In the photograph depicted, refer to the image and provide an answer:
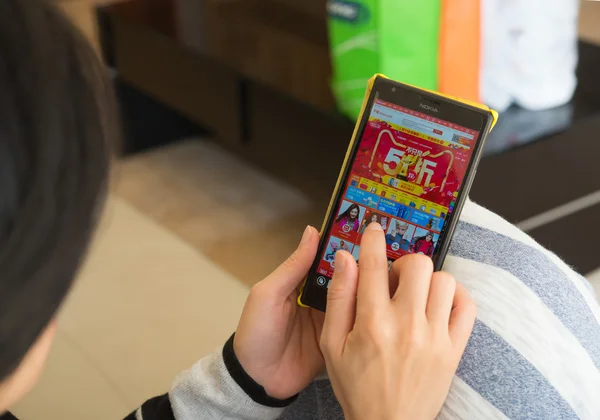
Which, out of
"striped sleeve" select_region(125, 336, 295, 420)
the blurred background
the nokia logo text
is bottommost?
the blurred background

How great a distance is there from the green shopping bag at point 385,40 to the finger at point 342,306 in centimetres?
72

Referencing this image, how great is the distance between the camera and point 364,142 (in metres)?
0.63

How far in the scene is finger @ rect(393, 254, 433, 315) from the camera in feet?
1.58

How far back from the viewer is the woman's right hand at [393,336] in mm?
474

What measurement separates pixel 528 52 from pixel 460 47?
171 mm

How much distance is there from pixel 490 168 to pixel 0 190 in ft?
3.23

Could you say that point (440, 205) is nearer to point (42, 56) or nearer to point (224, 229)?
point (42, 56)

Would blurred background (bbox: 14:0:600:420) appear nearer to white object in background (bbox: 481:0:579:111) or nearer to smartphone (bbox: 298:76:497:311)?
white object in background (bbox: 481:0:579:111)

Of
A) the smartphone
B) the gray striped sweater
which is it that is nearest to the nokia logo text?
the smartphone

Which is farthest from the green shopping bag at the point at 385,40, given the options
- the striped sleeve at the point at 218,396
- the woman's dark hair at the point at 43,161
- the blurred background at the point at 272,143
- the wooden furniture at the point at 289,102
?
the woman's dark hair at the point at 43,161

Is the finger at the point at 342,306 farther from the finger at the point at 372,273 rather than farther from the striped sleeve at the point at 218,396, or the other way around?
the striped sleeve at the point at 218,396

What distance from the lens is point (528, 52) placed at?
4.10 feet

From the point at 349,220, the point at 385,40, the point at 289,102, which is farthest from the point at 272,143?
the point at 349,220

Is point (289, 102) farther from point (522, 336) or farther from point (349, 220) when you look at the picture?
point (522, 336)
